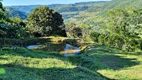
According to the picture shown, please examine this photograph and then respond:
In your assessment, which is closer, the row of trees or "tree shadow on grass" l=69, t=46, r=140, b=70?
"tree shadow on grass" l=69, t=46, r=140, b=70

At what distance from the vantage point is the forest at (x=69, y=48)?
70.3 feet

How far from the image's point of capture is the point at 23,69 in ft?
68.8

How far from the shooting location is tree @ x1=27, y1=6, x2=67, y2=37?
8119 centimetres

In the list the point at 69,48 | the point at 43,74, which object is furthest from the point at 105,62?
the point at 69,48

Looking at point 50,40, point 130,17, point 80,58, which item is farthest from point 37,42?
point 80,58

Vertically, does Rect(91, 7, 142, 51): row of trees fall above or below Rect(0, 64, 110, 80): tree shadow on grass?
below

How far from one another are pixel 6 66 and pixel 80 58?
14025 millimetres

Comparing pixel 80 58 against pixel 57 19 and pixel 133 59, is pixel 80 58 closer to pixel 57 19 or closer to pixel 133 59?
pixel 133 59

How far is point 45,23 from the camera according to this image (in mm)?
81500

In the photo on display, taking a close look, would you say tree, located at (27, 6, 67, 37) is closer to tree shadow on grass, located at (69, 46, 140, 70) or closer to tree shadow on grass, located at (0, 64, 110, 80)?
tree shadow on grass, located at (69, 46, 140, 70)

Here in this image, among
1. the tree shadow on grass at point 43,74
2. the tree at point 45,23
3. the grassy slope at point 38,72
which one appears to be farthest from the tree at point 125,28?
the tree shadow on grass at point 43,74

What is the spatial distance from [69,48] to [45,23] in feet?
87.5

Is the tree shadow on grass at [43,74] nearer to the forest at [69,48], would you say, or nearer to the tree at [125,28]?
the forest at [69,48]

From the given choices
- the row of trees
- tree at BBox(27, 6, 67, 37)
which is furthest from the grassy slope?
tree at BBox(27, 6, 67, 37)
